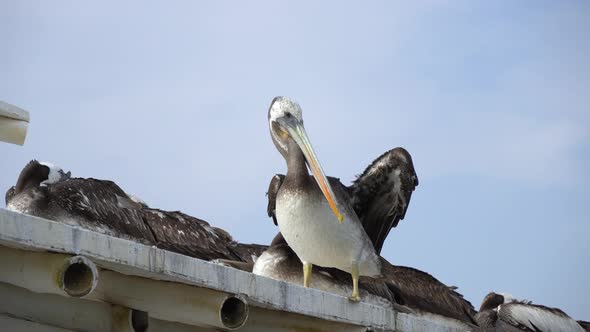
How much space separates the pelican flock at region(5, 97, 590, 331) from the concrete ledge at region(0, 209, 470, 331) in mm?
227

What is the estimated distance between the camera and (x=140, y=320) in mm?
4324

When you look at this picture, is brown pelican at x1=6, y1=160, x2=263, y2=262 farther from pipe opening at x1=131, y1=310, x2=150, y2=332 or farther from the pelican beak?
pipe opening at x1=131, y1=310, x2=150, y2=332

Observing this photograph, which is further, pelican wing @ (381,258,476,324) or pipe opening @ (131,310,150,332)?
pelican wing @ (381,258,476,324)

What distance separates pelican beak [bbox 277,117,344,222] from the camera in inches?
264

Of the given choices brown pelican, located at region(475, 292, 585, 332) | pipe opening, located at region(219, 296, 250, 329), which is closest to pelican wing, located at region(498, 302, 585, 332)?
brown pelican, located at region(475, 292, 585, 332)

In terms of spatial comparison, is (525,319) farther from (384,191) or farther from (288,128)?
(288,128)

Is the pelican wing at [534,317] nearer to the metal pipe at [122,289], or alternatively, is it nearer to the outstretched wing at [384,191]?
the outstretched wing at [384,191]

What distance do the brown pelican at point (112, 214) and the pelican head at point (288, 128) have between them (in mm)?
2904

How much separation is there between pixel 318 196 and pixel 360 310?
1649 mm

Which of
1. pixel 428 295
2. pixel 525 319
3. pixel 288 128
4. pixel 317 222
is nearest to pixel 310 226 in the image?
pixel 317 222

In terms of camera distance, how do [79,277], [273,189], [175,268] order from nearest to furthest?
[79,277] → [175,268] → [273,189]

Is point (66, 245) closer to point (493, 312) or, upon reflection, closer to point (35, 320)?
point (35, 320)

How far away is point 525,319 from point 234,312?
6.99 m

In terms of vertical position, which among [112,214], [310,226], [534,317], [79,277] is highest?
[112,214]
